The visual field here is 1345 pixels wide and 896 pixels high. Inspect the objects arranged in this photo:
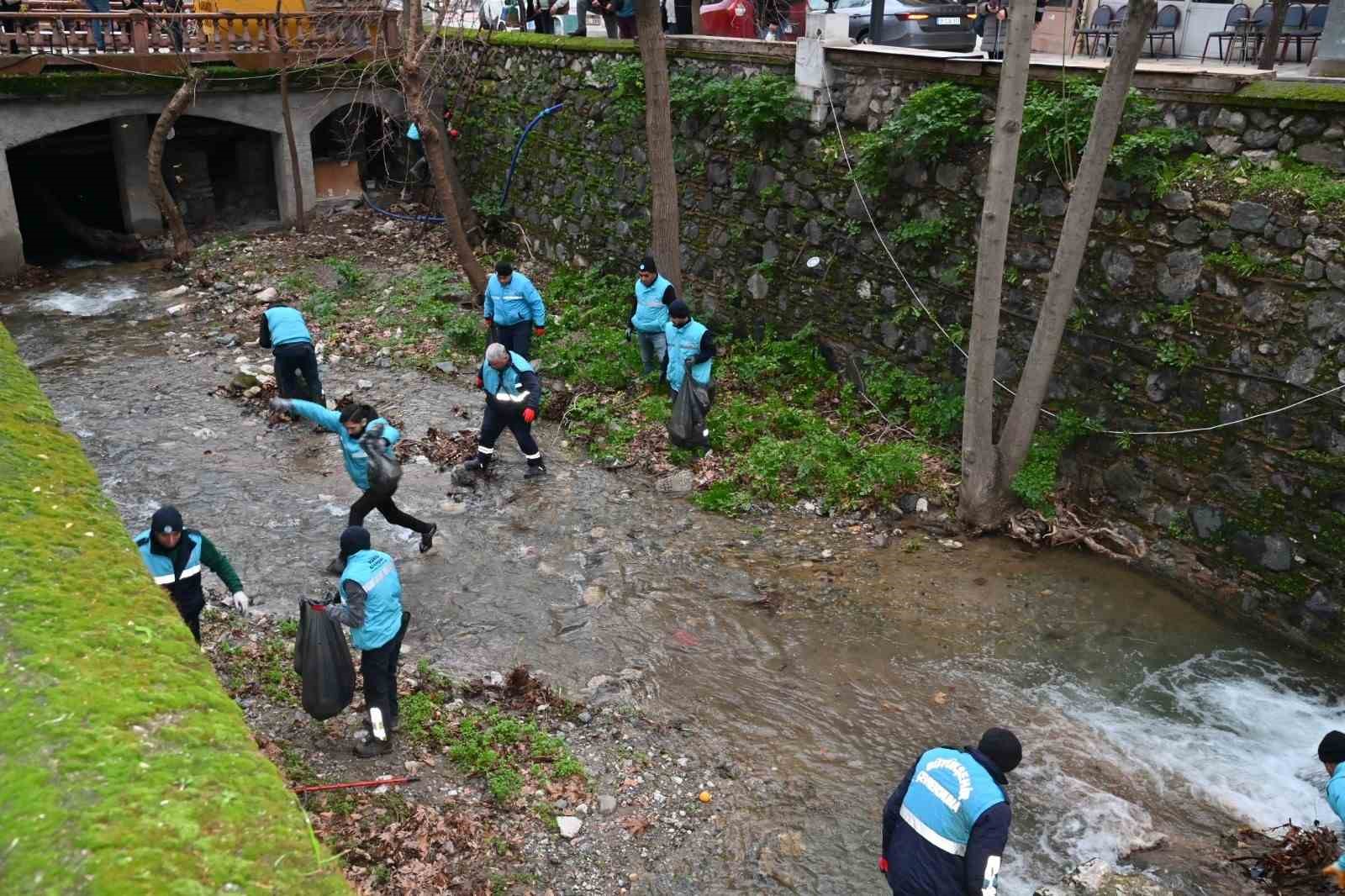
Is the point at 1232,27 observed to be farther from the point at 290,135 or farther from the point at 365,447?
the point at 290,135

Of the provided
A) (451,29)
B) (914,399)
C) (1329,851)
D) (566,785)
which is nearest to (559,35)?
(451,29)

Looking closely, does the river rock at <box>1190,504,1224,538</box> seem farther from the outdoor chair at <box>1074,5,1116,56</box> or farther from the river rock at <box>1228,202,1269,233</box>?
the outdoor chair at <box>1074,5,1116,56</box>

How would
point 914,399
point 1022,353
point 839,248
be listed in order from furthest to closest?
point 839,248 < point 914,399 < point 1022,353

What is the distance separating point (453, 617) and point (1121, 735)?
4704 mm

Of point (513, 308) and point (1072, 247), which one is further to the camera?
point (513, 308)

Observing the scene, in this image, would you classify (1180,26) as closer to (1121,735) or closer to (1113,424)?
(1113,424)

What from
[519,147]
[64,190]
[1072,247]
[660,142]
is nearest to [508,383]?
[660,142]

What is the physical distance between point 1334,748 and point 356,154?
720 inches

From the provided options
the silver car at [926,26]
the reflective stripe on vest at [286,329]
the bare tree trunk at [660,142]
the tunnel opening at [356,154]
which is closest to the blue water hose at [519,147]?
the tunnel opening at [356,154]

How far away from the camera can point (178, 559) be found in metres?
6.48

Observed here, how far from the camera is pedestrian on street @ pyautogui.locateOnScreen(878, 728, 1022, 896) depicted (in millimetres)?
4566

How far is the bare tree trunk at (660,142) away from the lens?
438 inches

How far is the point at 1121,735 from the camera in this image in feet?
23.2

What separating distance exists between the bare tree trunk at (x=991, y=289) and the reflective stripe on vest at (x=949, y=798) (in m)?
4.76
